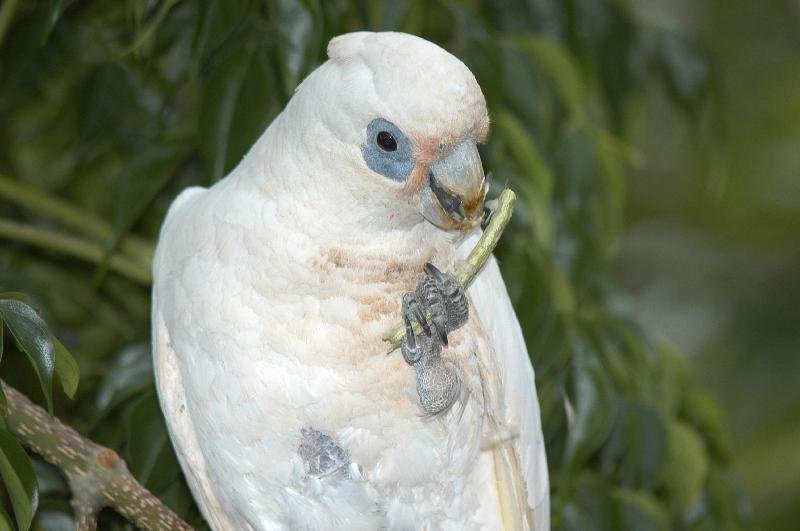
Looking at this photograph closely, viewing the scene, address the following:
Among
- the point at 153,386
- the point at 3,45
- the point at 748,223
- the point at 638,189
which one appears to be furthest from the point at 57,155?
the point at 748,223

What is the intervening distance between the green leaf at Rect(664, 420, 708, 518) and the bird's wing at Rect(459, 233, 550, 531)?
24 centimetres

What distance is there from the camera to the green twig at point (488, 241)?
0.93 meters

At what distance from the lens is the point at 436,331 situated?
100 cm

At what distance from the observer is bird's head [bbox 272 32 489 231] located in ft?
2.76

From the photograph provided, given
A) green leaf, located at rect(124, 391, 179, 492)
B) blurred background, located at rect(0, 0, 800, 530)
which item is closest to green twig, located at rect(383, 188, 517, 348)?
blurred background, located at rect(0, 0, 800, 530)

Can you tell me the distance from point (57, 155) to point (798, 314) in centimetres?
257

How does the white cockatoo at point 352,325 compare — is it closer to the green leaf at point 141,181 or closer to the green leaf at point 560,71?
the green leaf at point 141,181

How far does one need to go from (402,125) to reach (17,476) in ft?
1.36

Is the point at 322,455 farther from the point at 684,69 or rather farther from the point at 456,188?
the point at 684,69

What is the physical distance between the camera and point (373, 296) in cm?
99

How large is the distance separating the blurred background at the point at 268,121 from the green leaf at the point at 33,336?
12.7 inches

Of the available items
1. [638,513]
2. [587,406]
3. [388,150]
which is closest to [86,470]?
[388,150]

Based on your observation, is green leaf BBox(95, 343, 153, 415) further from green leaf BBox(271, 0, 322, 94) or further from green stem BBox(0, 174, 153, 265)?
green leaf BBox(271, 0, 322, 94)

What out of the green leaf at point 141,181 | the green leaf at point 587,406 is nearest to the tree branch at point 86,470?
the green leaf at point 141,181
